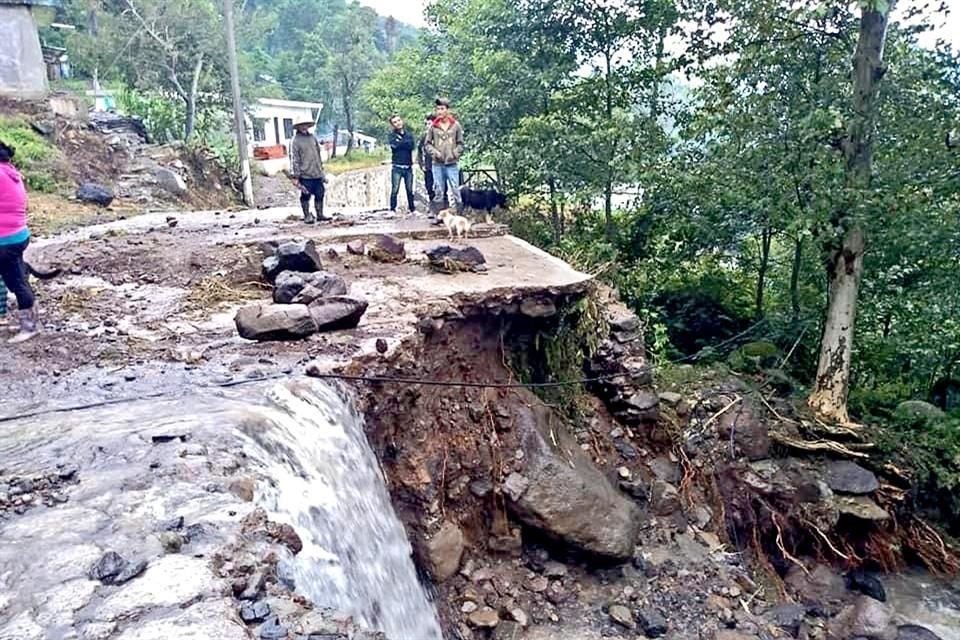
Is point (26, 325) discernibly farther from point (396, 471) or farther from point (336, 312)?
point (396, 471)

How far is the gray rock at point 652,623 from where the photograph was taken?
21.6ft

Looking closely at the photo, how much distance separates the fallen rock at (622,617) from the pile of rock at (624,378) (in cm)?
257

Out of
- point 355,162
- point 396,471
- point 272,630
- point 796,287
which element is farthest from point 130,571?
point 355,162

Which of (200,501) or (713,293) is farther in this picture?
(713,293)

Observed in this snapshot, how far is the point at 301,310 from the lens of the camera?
5.70m

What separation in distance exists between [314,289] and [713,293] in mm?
8518

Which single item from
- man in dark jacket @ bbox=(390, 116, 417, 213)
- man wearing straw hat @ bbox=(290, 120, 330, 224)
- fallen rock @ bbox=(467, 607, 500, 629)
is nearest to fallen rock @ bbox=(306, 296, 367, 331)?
fallen rock @ bbox=(467, 607, 500, 629)

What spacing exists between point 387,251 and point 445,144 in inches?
104

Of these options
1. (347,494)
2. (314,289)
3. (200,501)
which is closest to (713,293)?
(314,289)

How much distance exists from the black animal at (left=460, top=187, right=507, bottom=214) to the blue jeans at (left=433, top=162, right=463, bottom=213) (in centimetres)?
33

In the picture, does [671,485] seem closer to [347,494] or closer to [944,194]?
[944,194]

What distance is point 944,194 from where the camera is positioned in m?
8.18

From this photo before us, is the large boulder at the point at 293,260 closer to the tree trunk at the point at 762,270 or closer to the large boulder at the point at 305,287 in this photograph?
the large boulder at the point at 305,287

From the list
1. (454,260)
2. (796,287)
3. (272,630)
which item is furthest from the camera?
(796,287)
